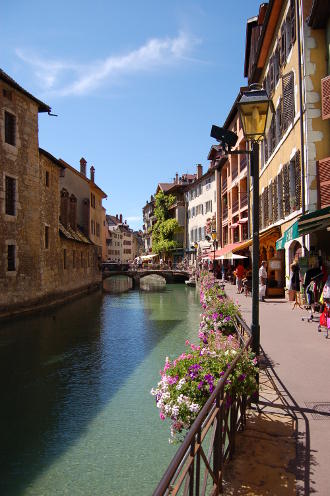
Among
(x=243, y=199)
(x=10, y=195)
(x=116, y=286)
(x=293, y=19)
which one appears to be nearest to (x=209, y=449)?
(x=293, y=19)

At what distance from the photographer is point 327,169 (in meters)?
12.6

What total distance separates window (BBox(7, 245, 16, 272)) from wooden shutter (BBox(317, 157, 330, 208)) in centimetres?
1500

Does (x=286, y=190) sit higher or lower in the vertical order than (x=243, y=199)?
lower

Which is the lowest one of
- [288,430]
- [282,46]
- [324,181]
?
[288,430]

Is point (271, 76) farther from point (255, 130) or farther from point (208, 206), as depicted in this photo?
point (208, 206)

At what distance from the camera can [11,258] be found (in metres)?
21.2

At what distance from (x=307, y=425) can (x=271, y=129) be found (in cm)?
1709

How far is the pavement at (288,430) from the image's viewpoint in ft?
12.3

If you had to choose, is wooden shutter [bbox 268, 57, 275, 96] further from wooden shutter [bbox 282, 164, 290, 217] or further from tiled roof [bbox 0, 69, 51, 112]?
tiled roof [bbox 0, 69, 51, 112]

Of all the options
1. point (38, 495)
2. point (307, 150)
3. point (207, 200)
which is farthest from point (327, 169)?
point (207, 200)

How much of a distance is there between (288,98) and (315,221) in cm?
689

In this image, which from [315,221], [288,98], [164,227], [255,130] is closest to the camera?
[255,130]

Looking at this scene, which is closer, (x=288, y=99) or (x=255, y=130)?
(x=255, y=130)

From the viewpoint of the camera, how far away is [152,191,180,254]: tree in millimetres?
66250
